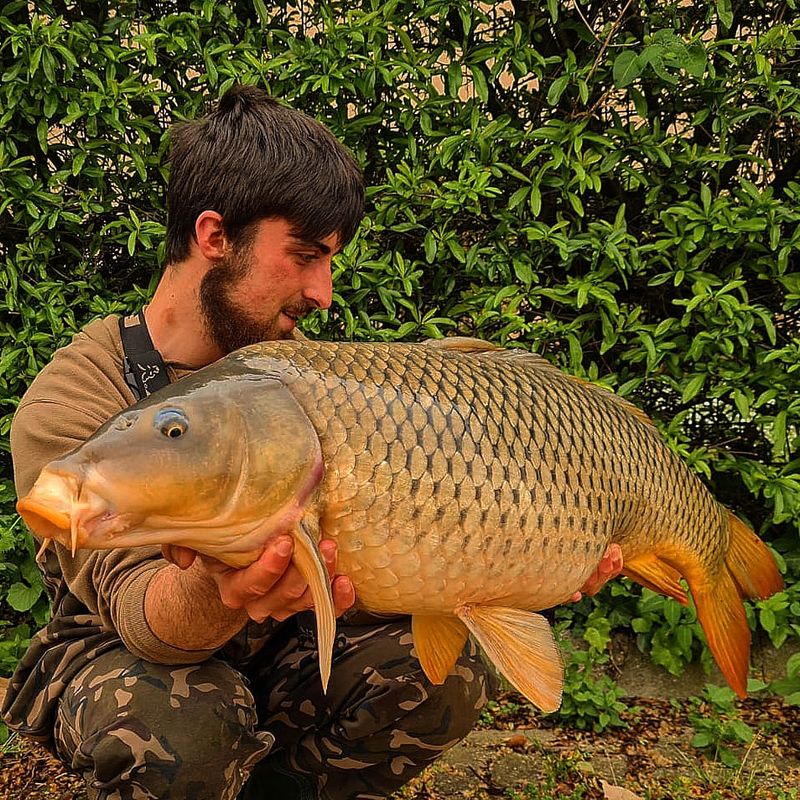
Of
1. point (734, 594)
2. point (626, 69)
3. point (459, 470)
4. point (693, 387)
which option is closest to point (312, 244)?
point (459, 470)

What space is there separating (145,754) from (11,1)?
72.2 inches

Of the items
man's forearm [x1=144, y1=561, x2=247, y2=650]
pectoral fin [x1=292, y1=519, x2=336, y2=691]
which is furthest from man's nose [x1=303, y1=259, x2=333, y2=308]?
pectoral fin [x1=292, y1=519, x2=336, y2=691]

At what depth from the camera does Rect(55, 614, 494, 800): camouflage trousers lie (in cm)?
160

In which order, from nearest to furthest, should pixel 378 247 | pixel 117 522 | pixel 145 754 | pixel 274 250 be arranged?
pixel 117 522, pixel 145 754, pixel 274 250, pixel 378 247

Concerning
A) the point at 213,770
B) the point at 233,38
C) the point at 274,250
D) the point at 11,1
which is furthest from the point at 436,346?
the point at 11,1

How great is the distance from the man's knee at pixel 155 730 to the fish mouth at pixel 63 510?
0.60 m

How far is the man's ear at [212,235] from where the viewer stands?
72.4 inches

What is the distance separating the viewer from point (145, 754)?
1.58 metres

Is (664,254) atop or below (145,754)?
atop

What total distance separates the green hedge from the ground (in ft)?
0.75

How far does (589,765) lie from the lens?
2430 millimetres

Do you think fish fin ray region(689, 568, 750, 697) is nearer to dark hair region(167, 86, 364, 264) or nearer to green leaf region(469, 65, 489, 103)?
dark hair region(167, 86, 364, 264)

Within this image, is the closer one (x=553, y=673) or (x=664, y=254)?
(x=553, y=673)

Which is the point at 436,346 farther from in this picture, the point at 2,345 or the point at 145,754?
the point at 2,345
